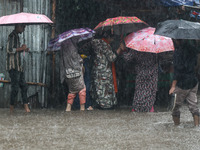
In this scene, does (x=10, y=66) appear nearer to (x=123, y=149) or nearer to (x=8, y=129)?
(x=8, y=129)

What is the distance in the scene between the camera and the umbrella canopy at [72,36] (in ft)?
29.6

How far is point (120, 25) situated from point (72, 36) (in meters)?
1.45

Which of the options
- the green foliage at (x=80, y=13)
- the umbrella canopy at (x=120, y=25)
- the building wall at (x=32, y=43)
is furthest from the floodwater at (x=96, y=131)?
the green foliage at (x=80, y=13)

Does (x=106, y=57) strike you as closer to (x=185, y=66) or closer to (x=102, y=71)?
(x=102, y=71)

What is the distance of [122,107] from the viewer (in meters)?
10.5

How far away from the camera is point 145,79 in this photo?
9.24 metres

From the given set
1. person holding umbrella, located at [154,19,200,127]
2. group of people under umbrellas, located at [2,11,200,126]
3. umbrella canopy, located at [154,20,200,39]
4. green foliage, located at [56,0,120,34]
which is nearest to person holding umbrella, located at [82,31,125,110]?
group of people under umbrellas, located at [2,11,200,126]

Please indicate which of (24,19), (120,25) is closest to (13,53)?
(24,19)

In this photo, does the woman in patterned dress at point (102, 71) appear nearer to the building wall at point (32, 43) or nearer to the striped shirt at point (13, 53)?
the building wall at point (32, 43)

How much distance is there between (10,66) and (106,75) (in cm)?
224

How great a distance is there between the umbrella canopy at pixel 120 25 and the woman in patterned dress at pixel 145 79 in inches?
27.1

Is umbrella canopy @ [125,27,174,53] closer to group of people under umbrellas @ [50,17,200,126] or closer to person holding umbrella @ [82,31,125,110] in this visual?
group of people under umbrellas @ [50,17,200,126]

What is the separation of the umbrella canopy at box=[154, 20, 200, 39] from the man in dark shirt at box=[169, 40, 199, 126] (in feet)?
0.80

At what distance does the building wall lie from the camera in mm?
10352
